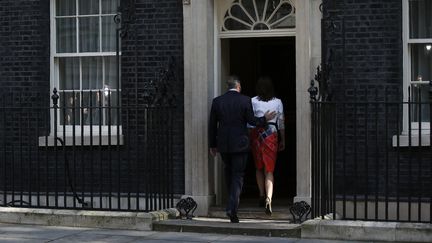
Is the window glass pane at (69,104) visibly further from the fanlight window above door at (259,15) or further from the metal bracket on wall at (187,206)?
the fanlight window above door at (259,15)

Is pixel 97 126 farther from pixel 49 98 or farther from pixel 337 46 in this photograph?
pixel 337 46

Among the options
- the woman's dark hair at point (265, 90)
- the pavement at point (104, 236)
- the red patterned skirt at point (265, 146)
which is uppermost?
the woman's dark hair at point (265, 90)

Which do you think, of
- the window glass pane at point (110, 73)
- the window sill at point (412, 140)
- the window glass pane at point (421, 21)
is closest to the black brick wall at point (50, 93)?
the window glass pane at point (110, 73)

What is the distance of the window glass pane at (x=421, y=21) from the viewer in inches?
423

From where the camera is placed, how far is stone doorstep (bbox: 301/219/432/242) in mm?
9016

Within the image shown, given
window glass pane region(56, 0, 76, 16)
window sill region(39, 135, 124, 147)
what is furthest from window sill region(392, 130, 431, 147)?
window glass pane region(56, 0, 76, 16)

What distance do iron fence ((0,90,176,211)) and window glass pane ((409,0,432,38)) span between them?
3349 mm

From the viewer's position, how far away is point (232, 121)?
10273mm

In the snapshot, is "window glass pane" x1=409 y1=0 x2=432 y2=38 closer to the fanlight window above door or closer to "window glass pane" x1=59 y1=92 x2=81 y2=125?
the fanlight window above door

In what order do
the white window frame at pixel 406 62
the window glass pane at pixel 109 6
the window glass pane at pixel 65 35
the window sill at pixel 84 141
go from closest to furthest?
1. the white window frame at pixel 406 62
2. the window sill at pixel 84 141
3. the window glass pane at pixel 109 6
4. the window glass pane at pixel 65 35

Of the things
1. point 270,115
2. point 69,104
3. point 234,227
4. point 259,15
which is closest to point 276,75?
point 259,15

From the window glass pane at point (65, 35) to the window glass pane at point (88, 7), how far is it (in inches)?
8.9

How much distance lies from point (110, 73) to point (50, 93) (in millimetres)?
949

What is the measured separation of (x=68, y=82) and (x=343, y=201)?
470 centimetres
